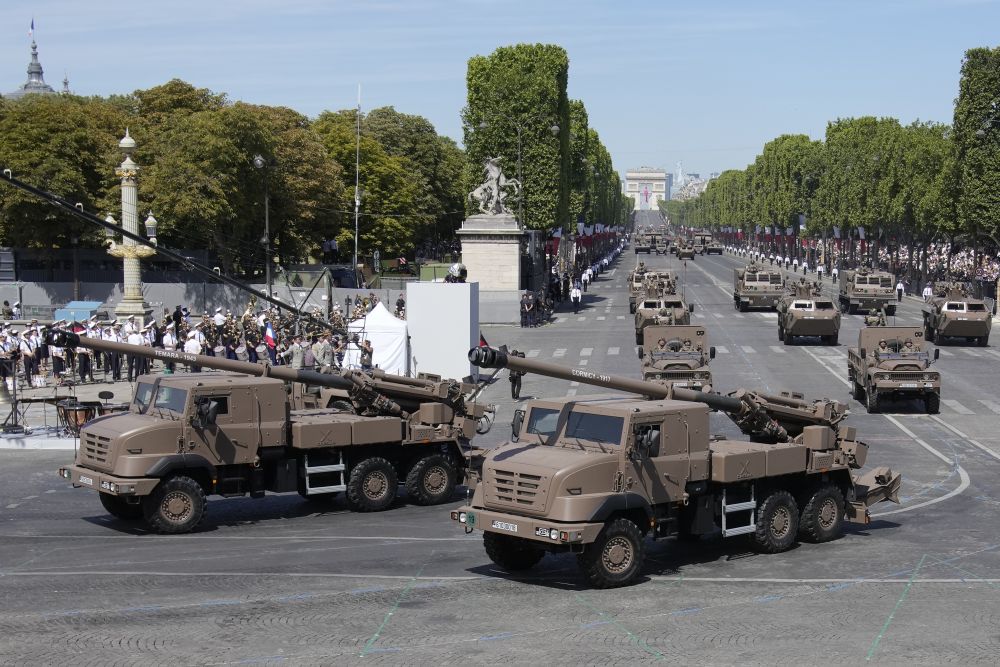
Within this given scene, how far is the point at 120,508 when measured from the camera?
20844 millimetres

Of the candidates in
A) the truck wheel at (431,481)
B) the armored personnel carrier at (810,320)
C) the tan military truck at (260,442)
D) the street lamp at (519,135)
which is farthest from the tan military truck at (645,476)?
the street lamp at (519,135)

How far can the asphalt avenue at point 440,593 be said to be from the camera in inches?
539

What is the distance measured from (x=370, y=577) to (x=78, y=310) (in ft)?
109

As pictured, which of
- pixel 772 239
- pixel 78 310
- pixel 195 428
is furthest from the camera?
pixel 772 239

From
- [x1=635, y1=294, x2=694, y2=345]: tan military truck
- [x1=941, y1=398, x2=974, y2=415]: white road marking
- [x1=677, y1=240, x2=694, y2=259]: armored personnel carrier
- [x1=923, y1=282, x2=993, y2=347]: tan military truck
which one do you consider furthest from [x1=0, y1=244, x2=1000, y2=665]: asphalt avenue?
[x1=677, y1=240, x2=694, y2=259]: armored personnel carrier

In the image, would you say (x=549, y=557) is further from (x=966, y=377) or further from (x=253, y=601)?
(x=966, y=377)

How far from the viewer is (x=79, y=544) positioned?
1920 centimetres

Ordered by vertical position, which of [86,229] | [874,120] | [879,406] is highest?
[874,120]

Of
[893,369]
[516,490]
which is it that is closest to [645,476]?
[516,490]

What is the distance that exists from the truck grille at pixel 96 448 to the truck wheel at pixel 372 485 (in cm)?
391

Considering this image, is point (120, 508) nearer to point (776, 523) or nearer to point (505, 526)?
point (505, 526)

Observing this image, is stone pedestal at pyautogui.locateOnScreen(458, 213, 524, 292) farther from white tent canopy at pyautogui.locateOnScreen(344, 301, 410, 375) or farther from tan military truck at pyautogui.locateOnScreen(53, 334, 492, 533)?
tan military truck at pyautogui.locateOnScreen(53, 334, 492, 533)

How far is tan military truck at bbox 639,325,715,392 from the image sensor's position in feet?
113

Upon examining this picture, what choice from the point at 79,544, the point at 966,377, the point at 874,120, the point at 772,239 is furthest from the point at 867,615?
the point at 772,239
